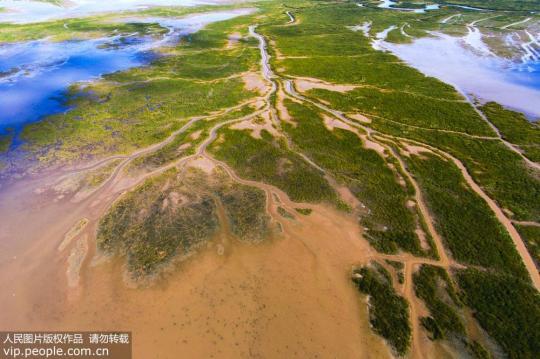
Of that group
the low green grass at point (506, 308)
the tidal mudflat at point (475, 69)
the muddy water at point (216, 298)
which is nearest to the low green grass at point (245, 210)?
the muddy water at point (216, 298)

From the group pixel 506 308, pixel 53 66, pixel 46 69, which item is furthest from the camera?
pixel 53 66

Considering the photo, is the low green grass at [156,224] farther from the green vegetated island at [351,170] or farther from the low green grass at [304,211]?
the low green grass at [304,211]

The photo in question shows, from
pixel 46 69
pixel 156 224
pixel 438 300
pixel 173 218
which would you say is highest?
pixel 46 69

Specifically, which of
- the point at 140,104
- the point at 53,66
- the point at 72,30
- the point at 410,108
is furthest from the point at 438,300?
the point at 72,30

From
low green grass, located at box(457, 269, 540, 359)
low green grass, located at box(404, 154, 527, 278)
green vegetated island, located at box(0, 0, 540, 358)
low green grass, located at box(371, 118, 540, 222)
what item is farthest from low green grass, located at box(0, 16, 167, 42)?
low green grass, located at box(457, 269, 540, 359)

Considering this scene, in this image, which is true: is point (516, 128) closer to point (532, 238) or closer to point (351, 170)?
point (532, 238)

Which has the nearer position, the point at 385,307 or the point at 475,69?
the point at 385,307

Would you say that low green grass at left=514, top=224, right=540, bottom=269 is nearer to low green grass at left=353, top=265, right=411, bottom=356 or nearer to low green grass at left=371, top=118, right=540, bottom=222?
low green grass at left=371, top=118, right=540, bottom=222
